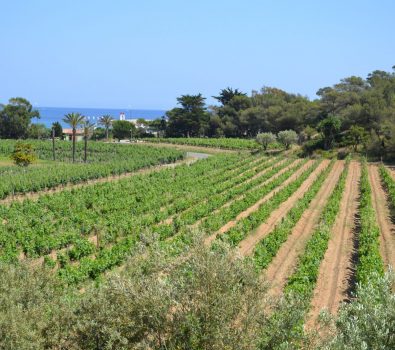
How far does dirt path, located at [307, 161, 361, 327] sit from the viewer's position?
17603 millimetres

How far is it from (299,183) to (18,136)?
6837 centimetres

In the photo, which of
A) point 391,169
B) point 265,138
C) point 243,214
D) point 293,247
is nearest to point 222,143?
point 265,138

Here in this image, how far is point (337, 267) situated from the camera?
2184cm

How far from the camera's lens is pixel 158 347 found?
390 inches

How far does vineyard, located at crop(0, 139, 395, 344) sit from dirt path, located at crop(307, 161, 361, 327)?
0.16ft

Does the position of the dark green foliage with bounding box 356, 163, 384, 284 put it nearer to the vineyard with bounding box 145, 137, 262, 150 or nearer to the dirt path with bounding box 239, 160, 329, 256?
the dirt path with bounding box 239, 160, 329, 256

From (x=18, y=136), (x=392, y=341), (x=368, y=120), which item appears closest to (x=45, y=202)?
(x=392, y=341)

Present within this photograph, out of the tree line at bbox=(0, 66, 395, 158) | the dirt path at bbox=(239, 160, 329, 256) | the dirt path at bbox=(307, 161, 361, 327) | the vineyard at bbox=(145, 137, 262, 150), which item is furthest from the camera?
the vineyard at bbox=(145, 137, 262, 150)

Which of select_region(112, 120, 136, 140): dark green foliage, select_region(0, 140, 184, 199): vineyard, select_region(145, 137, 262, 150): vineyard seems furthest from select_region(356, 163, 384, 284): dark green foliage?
select_region(112, 120, 136, 140): dark green foliage

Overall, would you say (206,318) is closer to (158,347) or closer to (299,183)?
(158,347)

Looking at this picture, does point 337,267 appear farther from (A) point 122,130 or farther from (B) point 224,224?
(A) point 122,130

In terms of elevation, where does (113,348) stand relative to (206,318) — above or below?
below

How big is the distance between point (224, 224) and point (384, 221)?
1022 cm

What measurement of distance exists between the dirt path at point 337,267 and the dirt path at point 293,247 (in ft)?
4.43
